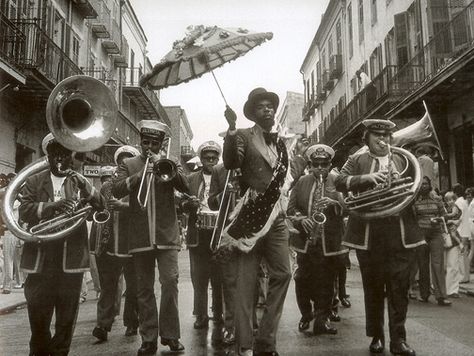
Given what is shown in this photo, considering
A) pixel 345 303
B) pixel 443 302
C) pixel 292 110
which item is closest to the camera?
pixel 345 303

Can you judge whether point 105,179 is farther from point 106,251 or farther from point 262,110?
point 262,110

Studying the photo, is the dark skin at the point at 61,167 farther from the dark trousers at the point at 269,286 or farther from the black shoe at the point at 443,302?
the black shoe at the point at 443,302

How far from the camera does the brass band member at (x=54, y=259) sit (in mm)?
4766

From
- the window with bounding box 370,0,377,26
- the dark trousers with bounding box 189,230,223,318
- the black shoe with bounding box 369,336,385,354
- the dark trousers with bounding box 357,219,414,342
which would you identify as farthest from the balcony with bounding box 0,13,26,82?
the window with bounding box 370,0,377,26

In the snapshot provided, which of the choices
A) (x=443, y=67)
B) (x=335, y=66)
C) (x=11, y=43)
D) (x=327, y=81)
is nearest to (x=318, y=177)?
(x=443, y=67)

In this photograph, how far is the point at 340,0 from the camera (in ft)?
110

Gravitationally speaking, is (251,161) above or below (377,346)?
above

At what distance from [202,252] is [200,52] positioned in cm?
259

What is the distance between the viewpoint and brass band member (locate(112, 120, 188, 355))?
5.65 m

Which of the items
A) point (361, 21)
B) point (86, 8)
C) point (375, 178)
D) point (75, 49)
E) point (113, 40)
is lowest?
point (375, 178)

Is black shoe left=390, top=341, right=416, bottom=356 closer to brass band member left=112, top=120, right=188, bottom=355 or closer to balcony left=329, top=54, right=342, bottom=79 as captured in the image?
brass band member left=112, top=120, right=188, bottom=355

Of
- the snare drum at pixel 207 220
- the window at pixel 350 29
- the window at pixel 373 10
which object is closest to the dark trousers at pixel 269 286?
the snare drum at pixel 207 220

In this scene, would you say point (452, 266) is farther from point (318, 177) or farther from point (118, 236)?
point (118, 236)

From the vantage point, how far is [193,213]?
23.7 ft
